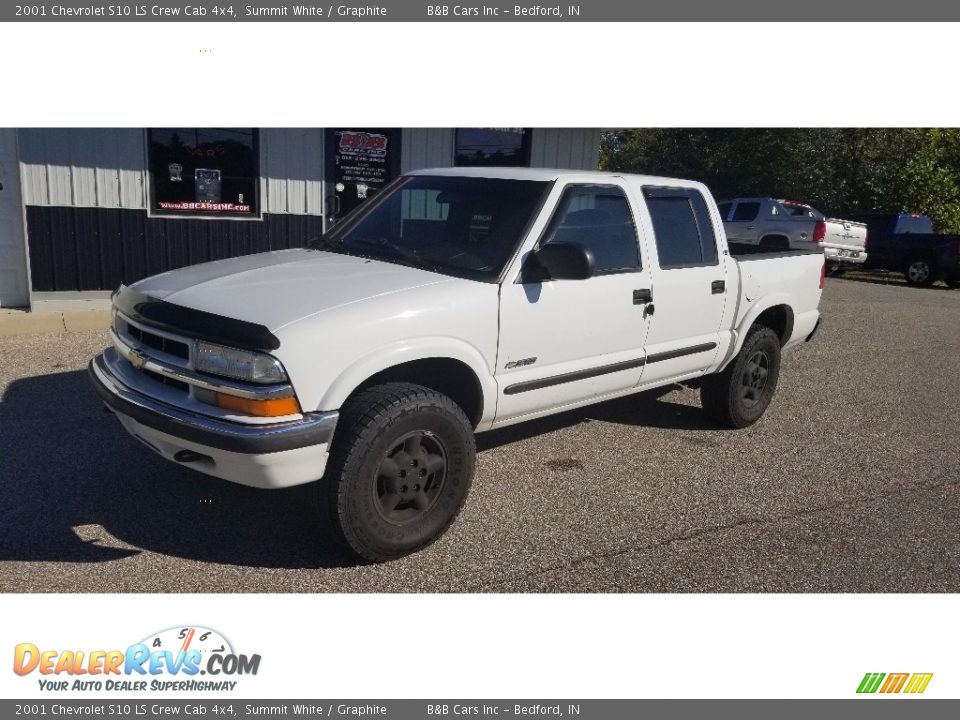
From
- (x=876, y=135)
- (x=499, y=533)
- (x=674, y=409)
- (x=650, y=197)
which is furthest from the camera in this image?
(x=876, y=135)

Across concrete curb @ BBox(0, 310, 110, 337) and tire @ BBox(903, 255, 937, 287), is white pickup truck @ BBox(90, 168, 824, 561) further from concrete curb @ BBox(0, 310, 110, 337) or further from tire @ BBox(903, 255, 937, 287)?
tire @ BBox(903, 255, 937, 287)

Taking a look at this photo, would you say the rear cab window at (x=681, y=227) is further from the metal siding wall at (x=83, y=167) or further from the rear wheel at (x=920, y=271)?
the rear wheel at (x=920, y=271)

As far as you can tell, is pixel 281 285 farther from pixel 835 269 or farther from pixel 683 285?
pixel 835 269

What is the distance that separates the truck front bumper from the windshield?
4.06 ft

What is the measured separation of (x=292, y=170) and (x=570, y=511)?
7557 millimetres

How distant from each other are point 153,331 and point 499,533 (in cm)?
197

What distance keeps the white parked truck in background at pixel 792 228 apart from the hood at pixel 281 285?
15509 mm

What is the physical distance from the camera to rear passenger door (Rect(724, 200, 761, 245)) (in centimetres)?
1866

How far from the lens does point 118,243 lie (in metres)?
9.46

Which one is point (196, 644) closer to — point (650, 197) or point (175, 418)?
point (175, 418)

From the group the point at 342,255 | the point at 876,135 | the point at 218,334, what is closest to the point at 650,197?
the point at 342,255

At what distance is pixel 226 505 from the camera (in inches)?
164

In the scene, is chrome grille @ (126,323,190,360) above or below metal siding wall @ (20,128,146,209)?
below

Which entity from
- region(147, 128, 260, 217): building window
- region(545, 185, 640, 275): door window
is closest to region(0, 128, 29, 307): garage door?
region(147, 128, 260, 217): building window
